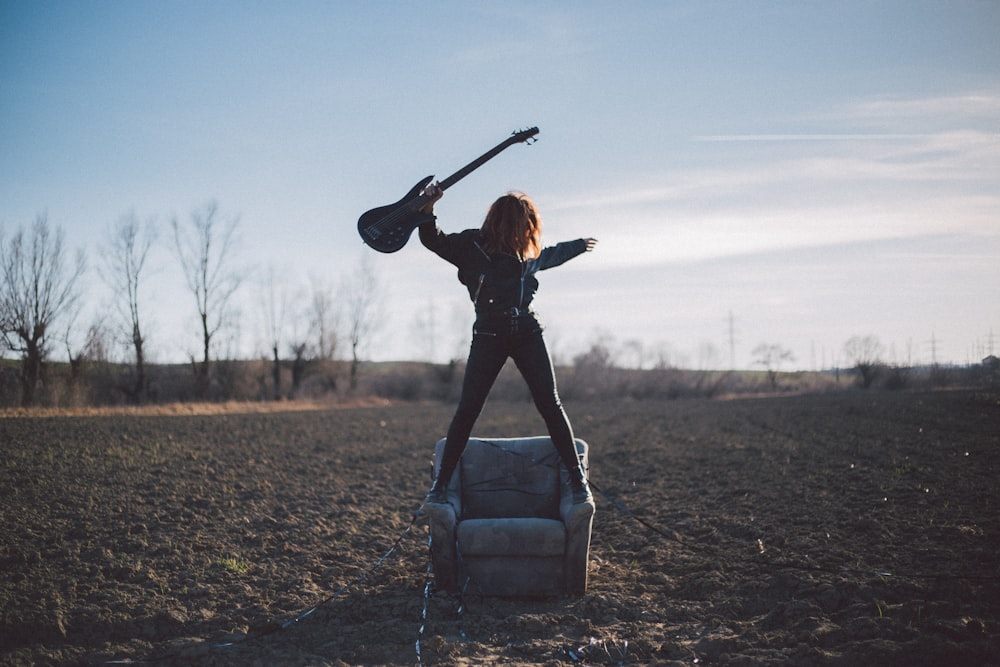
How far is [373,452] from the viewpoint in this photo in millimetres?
16766

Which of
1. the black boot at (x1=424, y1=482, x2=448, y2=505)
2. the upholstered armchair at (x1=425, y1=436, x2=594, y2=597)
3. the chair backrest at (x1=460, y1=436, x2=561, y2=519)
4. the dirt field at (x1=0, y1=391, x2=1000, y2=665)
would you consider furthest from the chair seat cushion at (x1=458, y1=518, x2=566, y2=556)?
the chair backrest at (x1=460, y1=436, x2=561, y2=519)

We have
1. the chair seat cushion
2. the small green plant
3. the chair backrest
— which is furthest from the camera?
the small green plant

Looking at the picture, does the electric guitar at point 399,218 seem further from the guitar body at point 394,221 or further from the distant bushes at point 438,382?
the distant bushes at point 438,382

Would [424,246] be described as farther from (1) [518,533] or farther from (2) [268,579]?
(2) [268,579]

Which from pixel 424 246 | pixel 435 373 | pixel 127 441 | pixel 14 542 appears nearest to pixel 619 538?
pixel 424 246

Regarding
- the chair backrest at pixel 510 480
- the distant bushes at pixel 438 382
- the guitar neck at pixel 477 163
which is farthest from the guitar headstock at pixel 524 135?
the distant bushes at pixel 438 382

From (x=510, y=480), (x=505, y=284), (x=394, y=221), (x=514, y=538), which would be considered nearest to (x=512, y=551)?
(x=514, y=538)

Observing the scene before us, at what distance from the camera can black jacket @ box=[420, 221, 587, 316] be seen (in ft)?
17.4

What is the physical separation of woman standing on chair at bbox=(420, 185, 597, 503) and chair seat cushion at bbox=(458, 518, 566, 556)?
0.79m

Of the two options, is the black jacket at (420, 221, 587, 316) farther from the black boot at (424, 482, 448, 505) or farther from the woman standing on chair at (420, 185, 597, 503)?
the black boot at (424, 482, 448, 505)

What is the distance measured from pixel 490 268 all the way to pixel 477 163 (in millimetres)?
822

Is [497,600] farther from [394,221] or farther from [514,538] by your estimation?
[394,221]

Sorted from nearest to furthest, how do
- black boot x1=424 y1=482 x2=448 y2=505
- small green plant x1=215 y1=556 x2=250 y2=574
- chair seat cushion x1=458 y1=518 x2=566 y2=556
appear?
chair seat cushion x1=458 y1=518 x2=566 y2=556, black boot x1=424 y1=482 x2=448 y2=505, small green plant x1=215 y1=556 x2=250 y2=574

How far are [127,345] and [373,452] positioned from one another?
29811mm
